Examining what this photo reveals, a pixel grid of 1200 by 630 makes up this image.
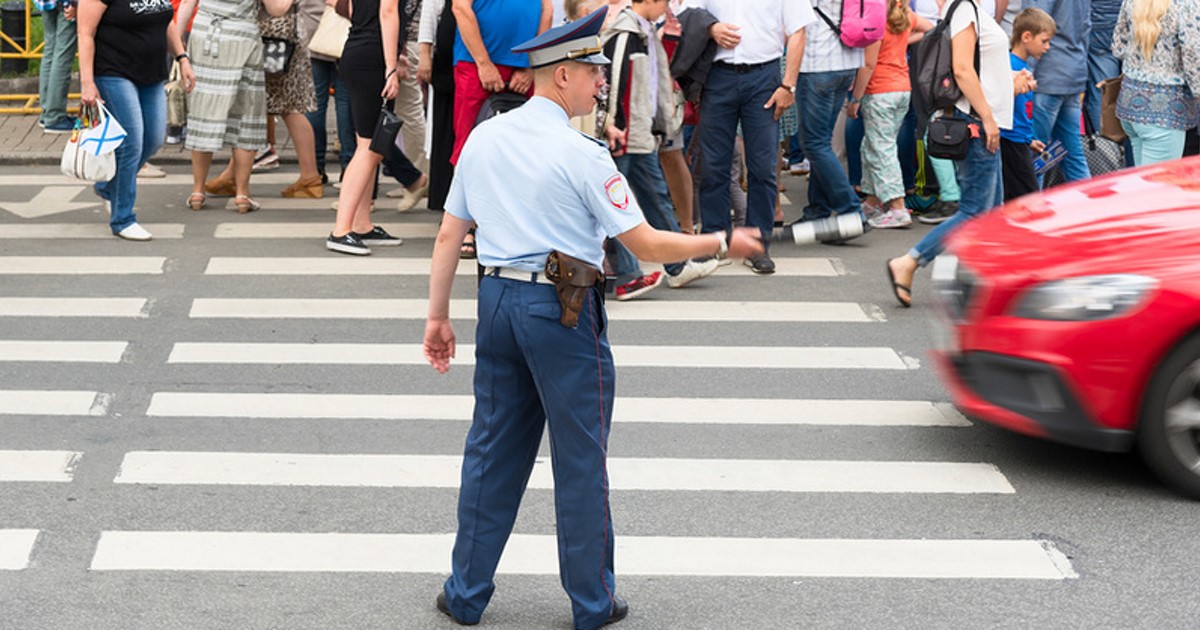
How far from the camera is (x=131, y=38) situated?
10273 mm

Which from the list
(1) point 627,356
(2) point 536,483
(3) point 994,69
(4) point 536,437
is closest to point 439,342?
(4) point 536,437

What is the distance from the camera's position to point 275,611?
5152 millimetres

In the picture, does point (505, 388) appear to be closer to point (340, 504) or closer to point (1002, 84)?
point (340, 504)

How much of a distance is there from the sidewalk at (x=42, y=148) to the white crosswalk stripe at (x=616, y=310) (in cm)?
453

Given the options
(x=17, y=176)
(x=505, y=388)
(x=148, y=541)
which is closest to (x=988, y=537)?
(x=505, y=388)

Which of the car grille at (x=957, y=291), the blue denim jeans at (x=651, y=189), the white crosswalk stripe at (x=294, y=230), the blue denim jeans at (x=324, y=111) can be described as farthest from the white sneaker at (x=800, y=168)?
the car grille at (x=957, y=291)

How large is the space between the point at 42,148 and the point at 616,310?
21.3 feet

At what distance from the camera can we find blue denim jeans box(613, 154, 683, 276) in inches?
378

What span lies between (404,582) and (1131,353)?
2656 millimetres

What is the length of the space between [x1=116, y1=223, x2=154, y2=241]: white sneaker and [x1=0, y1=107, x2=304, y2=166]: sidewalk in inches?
103

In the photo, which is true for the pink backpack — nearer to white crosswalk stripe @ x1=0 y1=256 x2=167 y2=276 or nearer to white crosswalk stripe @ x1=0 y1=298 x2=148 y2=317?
white crosswalk stripe @ x1=0 y1=256 x2=167 y2=276

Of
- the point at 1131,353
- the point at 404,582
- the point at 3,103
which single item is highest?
the point at 1131,353

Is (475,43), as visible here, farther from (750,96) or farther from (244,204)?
(244,204)

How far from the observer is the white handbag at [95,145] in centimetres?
1021
